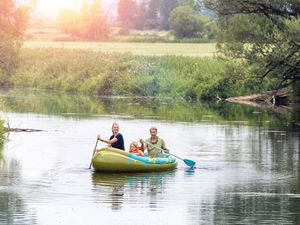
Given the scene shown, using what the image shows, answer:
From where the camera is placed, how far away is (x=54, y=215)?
19.0 m

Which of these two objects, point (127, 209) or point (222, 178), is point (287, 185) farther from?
point (127, 209)

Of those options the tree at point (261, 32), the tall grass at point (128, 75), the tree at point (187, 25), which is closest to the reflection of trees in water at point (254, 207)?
the tree at point (261, 32)

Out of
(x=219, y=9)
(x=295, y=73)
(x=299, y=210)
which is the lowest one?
(x=299, y=210)

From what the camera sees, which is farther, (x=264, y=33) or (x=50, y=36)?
(x=50, y=36)

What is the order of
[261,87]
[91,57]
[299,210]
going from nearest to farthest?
[299,210] → [261,87] → [91,57]

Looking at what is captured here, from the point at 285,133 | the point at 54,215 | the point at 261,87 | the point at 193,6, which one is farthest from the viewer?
the point at 261,87

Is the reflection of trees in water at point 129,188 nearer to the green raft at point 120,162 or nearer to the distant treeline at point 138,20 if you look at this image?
the green raft at point 120,162

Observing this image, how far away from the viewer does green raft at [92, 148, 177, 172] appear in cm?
2512

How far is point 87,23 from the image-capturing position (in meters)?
128

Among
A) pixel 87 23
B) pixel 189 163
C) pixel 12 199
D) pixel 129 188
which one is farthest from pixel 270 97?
pixel 87 23

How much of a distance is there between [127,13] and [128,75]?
100313 mm

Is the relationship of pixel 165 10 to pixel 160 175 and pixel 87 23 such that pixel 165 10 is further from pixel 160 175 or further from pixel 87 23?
pixel 160 175

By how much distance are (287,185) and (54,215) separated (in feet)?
23.3

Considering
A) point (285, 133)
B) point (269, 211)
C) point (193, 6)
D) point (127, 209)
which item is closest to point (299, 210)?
point (269, 211)
